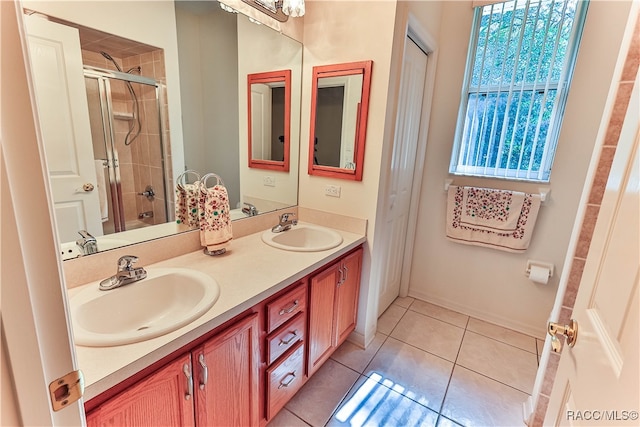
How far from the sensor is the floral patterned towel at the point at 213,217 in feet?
4.43

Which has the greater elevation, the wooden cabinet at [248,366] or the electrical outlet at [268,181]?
the electrical outlet at [268,181]

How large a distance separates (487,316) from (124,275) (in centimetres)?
257

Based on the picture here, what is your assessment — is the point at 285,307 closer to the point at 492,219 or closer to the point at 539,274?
the point at 492,219

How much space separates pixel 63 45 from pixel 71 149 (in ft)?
1.14

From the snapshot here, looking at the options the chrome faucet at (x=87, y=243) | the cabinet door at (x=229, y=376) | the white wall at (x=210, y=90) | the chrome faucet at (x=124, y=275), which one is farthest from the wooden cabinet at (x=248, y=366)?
the white wall at (x=210, y=90)

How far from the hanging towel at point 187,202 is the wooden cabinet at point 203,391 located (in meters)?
0.62

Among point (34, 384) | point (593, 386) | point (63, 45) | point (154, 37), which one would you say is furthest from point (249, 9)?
point (593, 386)

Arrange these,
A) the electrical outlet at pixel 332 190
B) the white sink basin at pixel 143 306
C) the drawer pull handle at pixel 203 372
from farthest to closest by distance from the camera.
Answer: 1. the electrical outlet at pixel 332 190
2. the drawer pull handle at pixel 203 372
3. the white sink basin at pixel 143 306

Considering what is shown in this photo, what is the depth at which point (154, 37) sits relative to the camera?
1221 millimetres

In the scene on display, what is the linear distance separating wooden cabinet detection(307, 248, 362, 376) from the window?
1.26 metres

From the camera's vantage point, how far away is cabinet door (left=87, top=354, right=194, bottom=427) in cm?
71

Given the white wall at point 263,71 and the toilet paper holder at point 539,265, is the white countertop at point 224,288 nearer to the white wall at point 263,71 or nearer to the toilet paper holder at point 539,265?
the white wall at point 263,71

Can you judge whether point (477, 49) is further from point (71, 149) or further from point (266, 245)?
point (71, 149)

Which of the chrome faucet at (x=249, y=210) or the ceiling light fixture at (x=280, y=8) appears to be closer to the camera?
the ceiling light fixture at (x=280, y=8)
